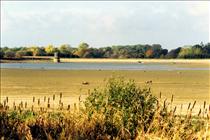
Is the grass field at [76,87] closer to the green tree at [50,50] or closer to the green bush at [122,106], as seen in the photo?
the green bush at [122,106]

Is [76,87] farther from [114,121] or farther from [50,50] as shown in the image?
[50,50]

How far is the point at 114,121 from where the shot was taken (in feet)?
34.2

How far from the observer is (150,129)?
981cm

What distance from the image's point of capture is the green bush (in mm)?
10297

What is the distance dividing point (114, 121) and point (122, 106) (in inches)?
18.0

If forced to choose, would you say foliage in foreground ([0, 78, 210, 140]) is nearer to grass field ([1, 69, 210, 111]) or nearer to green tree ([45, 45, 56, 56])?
grass field ([1, 69, 210, 111])

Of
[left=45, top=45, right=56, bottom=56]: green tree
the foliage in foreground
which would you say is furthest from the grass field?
[left=45, top=45, right=56, bottom=56]: green tree

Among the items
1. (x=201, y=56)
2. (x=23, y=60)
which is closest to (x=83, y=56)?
(x=23, y=60)

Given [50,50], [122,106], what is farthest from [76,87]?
[50,50]

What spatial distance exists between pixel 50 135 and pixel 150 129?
1.88 metres

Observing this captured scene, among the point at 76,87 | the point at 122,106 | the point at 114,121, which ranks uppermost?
the point at 122,106

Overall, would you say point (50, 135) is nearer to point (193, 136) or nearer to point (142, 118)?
point (142, 118)

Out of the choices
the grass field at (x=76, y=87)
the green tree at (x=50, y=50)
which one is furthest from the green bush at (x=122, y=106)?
the green tree at (x=50, y=50)

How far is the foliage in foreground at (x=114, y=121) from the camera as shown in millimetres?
9586
